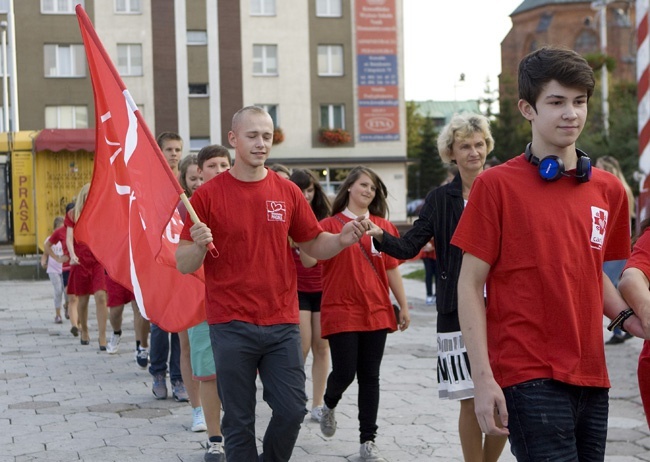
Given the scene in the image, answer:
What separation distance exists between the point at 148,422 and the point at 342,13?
43.9m

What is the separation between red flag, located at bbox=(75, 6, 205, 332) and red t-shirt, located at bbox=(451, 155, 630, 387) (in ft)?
7.91

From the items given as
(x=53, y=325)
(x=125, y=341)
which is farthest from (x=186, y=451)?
(x=53, y=325)

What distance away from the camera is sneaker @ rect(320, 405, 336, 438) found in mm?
7172

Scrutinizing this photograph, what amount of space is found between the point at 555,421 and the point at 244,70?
46711 millimetres

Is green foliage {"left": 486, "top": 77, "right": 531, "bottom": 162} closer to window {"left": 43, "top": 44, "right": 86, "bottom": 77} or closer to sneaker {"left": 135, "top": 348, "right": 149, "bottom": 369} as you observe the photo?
window {"left": 43, "top": 44, "right": 86, "bottom": 77}

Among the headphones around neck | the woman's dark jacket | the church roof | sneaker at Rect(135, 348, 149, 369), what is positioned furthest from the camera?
the church roof

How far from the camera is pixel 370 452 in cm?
655

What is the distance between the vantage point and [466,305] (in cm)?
349

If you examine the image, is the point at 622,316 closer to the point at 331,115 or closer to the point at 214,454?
the point at 214,454

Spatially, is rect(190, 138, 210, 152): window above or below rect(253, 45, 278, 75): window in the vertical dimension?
below

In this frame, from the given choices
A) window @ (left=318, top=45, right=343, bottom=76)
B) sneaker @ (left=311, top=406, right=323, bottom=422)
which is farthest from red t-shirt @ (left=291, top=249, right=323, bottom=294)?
window @ (left=318, top=45, right=343, bottom=76)

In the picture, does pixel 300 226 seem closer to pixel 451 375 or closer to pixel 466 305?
pixel 451 375

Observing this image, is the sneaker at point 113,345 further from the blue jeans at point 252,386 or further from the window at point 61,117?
the window at point 61,117

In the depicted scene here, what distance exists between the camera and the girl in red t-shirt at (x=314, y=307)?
7.98m
